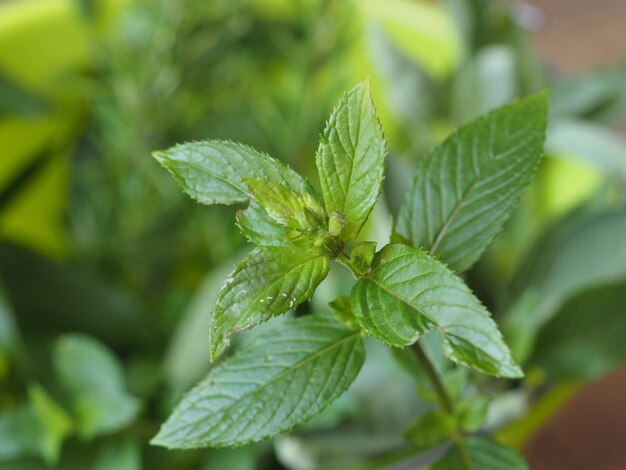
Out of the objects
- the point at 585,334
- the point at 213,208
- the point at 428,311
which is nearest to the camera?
the point at 428,311

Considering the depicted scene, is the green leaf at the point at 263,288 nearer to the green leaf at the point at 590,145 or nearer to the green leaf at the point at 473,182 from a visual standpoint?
the green leaf at the point at 473,182

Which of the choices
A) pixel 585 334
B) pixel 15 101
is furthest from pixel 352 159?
pixel 15 101

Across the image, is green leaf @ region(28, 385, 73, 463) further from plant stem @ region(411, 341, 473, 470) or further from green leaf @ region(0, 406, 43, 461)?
plant stem @ region(411, 341, 473, 470)

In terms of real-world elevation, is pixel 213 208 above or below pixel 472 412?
above

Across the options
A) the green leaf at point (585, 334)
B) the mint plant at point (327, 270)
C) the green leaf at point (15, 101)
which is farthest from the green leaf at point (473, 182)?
the green leaf at point (15, 101)

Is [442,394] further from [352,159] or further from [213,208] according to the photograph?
[213,208]

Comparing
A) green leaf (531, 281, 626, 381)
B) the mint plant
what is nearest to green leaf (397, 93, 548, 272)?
the mint plant
